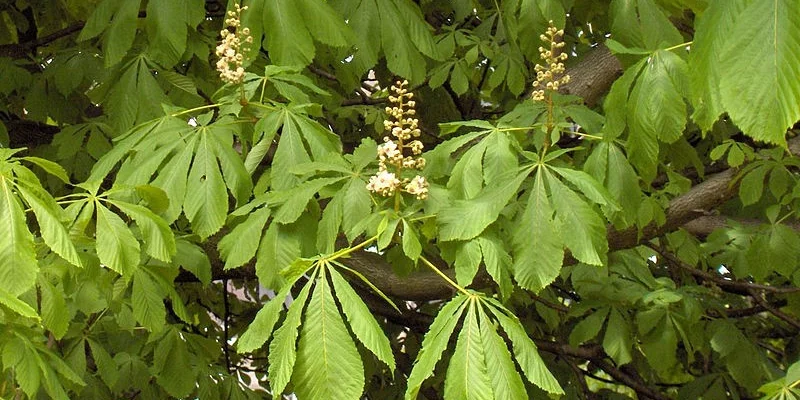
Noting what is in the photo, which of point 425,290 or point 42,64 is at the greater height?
point 42,64

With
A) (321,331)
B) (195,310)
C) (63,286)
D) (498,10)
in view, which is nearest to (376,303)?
(195,310)

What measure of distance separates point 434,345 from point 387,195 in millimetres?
286

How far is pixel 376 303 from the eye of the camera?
Result: 10.8 feet

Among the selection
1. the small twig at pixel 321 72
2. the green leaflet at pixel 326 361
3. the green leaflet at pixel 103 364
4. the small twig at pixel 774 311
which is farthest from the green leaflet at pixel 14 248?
the small twig at pixel 774 311

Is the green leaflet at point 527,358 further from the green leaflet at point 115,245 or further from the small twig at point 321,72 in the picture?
the small twig at point 321,72

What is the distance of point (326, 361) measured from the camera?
154 cm

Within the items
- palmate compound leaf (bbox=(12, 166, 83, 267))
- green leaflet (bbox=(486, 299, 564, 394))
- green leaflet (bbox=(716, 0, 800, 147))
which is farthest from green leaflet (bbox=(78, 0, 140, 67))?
green leaflet (bbox=(716, 0, 800, 147))

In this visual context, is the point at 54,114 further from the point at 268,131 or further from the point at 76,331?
the point at 268,131

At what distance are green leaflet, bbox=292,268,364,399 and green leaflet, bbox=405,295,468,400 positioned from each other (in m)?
0.08

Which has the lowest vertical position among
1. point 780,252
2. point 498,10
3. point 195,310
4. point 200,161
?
point 195,310

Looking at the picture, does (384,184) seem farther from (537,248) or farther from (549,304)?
(549,304)

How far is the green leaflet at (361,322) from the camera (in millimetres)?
1576

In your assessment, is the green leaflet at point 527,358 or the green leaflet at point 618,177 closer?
the green leaflet at point 527,358

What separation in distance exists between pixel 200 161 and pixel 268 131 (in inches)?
5.3
